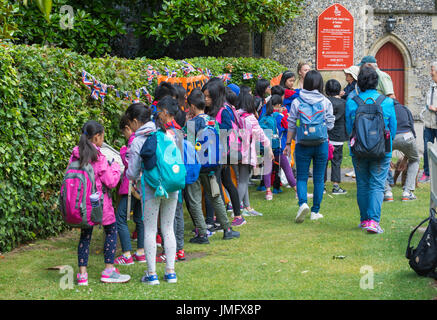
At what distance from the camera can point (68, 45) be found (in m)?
16.0

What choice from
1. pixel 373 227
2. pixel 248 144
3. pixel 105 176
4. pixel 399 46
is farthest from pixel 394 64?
pixel 105 176

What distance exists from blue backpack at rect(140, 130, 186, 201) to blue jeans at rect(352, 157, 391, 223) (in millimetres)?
2769

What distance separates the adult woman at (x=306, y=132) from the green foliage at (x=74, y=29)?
8.86 m

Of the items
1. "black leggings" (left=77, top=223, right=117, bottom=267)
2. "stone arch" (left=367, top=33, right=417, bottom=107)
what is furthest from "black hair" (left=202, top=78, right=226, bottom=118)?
"stone arch" (left=367, top=33, right=417, bottom=107)

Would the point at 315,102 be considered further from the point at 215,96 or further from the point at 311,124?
the point at 215,96

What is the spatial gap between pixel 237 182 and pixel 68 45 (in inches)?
361

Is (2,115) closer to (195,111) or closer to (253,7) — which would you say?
(195,111)

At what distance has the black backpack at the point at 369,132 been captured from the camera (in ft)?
22.9

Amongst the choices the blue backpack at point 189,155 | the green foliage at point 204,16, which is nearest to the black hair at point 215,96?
the blue backpack at point 189,155

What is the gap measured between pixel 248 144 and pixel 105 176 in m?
2.93

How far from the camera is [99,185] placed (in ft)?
A: 18.2

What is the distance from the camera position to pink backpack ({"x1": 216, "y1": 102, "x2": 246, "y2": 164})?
24.6ft

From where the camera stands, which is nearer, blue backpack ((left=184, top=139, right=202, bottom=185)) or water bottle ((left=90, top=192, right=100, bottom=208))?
water bottle ((left=90, top=192, right=100, bottom=208))

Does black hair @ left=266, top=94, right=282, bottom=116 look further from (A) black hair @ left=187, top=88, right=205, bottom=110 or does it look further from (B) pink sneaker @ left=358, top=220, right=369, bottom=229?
(A) black hair @ left=187, top=88, right=205, bottom=110
